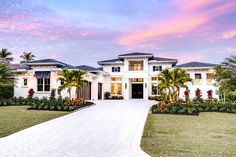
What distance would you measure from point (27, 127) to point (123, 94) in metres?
29.8

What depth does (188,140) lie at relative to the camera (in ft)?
36.2

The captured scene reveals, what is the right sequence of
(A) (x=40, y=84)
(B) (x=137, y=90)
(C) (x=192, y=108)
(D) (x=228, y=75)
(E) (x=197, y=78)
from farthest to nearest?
(B) (x=137, y=90) → (E) (x=197, y=78) → (A) (x=40, y=84) → (D) (x=228, y=75) → (C) (x=192, y=108)

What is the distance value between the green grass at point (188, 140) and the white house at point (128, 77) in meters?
20.9

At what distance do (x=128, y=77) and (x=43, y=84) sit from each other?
47.3 feet

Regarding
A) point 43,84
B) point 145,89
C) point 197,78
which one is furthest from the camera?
point 145,89

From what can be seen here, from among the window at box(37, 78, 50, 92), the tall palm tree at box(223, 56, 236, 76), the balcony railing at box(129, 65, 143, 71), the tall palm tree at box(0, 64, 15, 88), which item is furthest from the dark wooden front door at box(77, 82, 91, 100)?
the tall palm tree at box(223, 56, 236, 76)

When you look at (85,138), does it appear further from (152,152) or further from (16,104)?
(16,104)

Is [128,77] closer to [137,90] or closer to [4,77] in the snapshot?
[137,90]

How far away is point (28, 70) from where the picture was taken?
34.1 meters

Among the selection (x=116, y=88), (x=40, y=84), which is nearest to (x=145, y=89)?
(x=116, y=88)

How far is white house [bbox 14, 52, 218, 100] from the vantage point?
34.5 m

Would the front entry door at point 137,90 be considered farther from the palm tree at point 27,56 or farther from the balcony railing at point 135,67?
the palm tree at point 27,56

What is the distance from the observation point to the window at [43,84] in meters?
33.0

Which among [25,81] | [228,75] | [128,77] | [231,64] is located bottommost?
[25,81]
